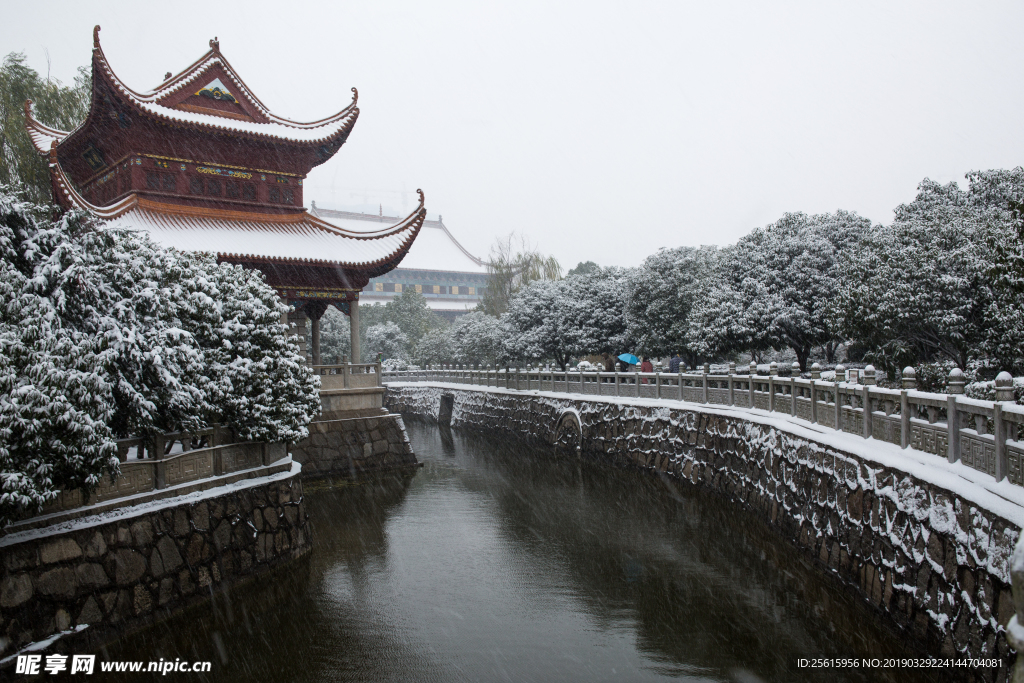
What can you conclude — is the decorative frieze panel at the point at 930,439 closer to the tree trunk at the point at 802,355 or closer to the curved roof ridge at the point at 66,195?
the curved roof ridge at the point at 66,195

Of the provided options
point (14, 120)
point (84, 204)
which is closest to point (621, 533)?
point (84, 204)

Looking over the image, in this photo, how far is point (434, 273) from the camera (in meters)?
60.8

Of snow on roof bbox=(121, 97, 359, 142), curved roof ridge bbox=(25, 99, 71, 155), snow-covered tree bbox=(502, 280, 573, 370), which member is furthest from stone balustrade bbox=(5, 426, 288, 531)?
snow-covered tree bbox=(502, 280, 573, 370)

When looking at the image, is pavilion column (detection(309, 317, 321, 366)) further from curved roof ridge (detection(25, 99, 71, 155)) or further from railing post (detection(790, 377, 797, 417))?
railing post (detection(790, 377, 797, 417))

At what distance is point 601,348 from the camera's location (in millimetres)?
27156

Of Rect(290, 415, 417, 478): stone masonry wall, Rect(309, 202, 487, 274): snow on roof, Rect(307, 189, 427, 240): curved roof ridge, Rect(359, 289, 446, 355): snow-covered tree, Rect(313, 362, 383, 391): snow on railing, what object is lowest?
Rect(290, 415, 417, 478): stone masonry wall

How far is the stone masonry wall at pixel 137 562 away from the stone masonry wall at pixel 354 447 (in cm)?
→ 709

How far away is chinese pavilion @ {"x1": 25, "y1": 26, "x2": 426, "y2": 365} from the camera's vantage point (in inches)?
681

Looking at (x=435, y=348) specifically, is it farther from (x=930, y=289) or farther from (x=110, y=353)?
(x=110, y=353)

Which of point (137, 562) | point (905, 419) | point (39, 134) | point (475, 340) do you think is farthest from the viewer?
point (475, 340)

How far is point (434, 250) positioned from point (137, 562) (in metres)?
55.5

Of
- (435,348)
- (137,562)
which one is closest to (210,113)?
(137,562)

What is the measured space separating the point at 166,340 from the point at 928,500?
8355 mm

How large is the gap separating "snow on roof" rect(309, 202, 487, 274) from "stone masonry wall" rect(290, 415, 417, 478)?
40.7 meters
